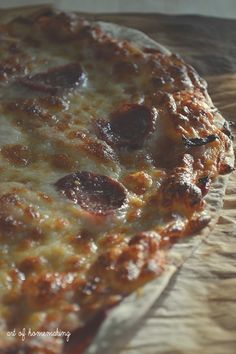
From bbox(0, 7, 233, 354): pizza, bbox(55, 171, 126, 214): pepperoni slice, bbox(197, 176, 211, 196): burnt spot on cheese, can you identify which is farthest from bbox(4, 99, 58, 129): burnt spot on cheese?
bbox(197, 176, 211, 196): burnt spot on cheese

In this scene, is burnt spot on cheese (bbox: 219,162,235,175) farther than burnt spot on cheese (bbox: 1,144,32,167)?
Yes

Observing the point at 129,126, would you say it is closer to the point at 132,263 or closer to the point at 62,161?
the point at 62,161

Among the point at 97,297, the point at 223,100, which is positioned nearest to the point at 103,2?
the point at 223,100

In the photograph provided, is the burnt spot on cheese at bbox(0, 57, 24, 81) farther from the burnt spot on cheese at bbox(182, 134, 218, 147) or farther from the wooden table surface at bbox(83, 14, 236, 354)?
the wooden table surface at bbox(83, 14, 236, 354)

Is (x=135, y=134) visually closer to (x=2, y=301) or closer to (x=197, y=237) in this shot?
(x=197, y=237)

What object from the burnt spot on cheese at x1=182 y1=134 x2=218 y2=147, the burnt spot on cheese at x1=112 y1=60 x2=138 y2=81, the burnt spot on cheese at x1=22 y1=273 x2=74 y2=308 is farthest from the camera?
the burnt spot on cheese at x1=112 y1=60 x2=138 y2=81

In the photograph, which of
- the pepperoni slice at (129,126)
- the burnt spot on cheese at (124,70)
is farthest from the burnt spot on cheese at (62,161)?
the burnt spot on cheese at (124,70)
